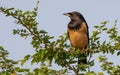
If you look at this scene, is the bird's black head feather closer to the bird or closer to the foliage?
the bird

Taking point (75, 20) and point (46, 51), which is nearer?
point (46, 51)

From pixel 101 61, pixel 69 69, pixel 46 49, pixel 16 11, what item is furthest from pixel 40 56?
pixel 101 61

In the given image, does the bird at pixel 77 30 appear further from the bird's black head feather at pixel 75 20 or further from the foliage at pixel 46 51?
the foliage at pixel 46 51

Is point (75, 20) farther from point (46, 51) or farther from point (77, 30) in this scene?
point (46, 51)

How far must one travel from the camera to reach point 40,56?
5.00 m

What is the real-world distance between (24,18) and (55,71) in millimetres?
1067

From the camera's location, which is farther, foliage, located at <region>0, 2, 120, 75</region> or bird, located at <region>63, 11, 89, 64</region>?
bird, located at <region>63, 11, 89, 64</region>

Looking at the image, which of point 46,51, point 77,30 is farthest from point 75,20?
point 46,51

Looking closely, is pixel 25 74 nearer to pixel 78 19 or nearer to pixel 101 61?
pixel 101 61

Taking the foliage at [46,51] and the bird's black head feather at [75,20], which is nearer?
the foliage at [46,51]

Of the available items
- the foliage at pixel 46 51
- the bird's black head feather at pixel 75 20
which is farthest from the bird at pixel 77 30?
the foliage at pixel 46 51

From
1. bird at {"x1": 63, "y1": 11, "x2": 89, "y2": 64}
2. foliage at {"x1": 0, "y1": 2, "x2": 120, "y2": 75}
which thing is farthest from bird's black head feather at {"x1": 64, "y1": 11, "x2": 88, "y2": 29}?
foliage at {"x1": 0, "y1": 2, "x2": 120, "y2": 75}

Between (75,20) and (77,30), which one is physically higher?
(75,20)

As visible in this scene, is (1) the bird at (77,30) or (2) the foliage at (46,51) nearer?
(2) the foliage at (46,51)
